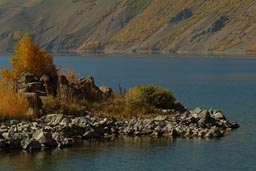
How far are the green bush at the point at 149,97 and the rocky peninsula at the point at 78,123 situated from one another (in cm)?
118

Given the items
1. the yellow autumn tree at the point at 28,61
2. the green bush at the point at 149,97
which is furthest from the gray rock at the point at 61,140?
the yellow autumn tree at the point at 28,61

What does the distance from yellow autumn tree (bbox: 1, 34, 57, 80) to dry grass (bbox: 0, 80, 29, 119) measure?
7.10 m

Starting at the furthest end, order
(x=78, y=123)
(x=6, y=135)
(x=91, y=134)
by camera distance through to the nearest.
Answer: (x=78, y=123) < (x=91, y=134) < (x=6, y=135)

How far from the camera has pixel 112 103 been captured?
43.8 meters

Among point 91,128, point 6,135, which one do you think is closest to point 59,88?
point 91,128

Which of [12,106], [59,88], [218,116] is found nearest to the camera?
[12,106]

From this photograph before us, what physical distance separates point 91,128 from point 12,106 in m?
5.40

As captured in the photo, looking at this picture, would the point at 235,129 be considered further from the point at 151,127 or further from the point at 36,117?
the point at 36,117

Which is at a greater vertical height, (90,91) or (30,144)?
(90,91)

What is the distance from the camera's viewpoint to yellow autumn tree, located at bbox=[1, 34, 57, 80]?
4600 cm

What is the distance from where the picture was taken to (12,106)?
37750mm

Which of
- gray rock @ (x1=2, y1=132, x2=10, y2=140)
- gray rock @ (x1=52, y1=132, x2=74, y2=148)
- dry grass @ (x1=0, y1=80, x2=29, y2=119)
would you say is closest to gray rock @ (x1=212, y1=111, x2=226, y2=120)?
gray rock @ (x1=52, y1=132, x2=74, y2=148)

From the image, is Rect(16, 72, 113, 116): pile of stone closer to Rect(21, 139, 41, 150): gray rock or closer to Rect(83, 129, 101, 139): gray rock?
Rect(83, 129, 101, 139): gray rock

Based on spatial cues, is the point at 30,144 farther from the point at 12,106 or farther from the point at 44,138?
the point at 12,106
